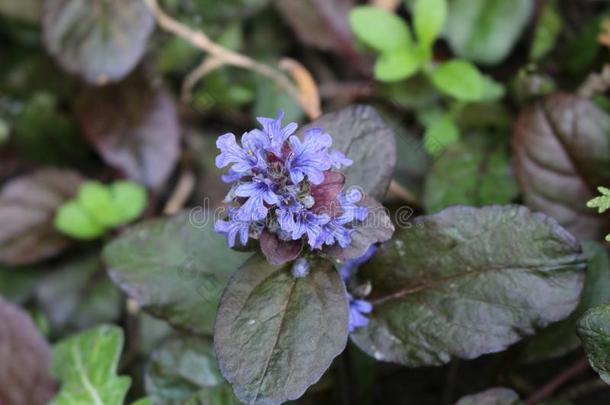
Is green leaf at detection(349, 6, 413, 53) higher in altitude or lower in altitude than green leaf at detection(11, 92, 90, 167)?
higher

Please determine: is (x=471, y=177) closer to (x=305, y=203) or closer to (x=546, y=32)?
(x=546, y=32)

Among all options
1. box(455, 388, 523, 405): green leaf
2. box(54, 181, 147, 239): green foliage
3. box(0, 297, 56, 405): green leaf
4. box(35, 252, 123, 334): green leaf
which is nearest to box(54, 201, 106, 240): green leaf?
box(54, 181, 147, 239): green foliage

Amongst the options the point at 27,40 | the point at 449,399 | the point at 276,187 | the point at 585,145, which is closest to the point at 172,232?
the point at 276,187

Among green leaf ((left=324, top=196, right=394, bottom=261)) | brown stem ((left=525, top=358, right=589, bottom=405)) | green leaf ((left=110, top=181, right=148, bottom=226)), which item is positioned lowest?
green leaf ((left=110, top=181, right=148, bottom=226))

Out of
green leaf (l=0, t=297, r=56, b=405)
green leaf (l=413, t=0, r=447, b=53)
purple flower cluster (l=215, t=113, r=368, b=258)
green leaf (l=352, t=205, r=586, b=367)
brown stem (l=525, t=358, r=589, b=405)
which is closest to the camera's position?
purple flower cluster (l=215, t=113, r=368, b=258)

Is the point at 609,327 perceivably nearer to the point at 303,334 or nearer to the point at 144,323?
the point at 303,334

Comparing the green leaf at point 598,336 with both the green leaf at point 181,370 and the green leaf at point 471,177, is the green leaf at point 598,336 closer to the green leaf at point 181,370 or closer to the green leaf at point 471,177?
the green leaf at point 471,177

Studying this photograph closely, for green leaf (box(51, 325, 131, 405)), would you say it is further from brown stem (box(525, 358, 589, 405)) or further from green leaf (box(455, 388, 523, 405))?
brown stem (box(525, 358, 589, 405))
